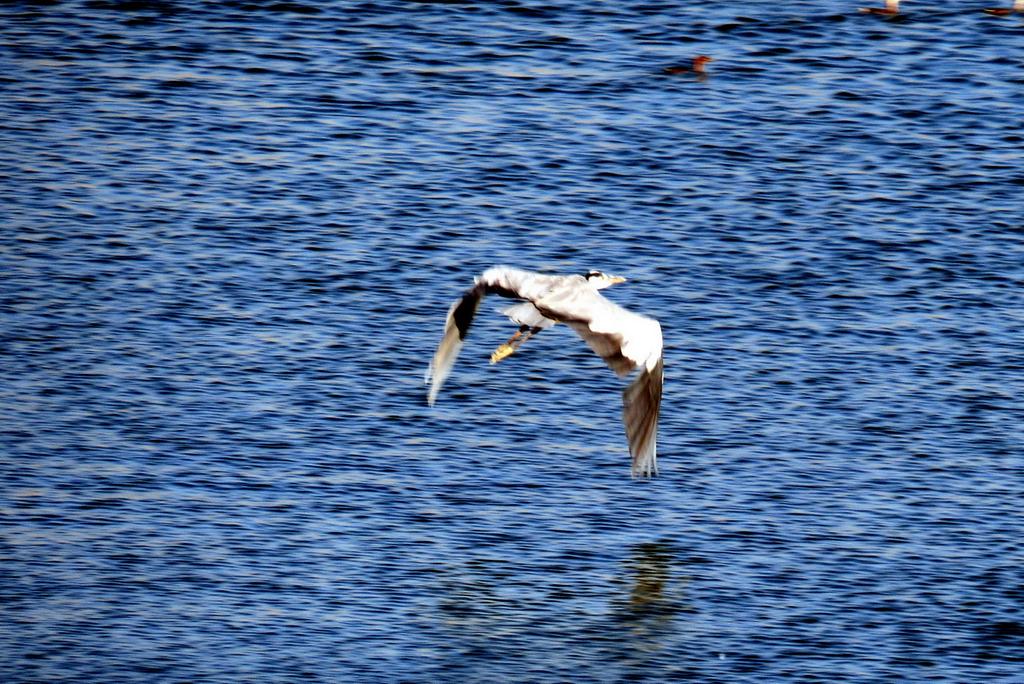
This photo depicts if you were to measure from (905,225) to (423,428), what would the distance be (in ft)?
17.1

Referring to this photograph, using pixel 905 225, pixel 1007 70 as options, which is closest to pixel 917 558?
pixel 905 225

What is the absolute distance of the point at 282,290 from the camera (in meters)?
15.0

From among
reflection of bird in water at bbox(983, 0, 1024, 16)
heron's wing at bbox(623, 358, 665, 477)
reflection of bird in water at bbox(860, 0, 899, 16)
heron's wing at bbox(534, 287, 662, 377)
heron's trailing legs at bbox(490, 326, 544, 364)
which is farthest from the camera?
reflection of bird in water at bbox(983, 0, 1024, 16)

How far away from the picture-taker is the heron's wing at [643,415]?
35.2 ft

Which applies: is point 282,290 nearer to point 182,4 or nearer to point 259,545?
point 259,545

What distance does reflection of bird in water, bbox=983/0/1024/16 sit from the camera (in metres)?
20.3

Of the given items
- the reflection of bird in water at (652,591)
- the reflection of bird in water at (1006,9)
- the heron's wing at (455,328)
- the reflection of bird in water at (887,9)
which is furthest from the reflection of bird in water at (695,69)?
the reflection of bird in water at (652,591)

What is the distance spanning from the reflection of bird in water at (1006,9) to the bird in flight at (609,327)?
1066cm

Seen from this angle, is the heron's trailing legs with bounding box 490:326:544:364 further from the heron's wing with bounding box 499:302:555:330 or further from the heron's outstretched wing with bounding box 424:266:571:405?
the heron's outstretched wing with bounding box 424:266:571:405

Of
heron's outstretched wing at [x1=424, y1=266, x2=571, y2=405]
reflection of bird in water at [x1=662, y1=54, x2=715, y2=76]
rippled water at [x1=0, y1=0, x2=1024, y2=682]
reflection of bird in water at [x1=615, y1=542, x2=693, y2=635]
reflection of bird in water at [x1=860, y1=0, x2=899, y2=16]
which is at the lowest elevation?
reflection of bird in water at [x1=615, y1=542, x2=693, y2=635]

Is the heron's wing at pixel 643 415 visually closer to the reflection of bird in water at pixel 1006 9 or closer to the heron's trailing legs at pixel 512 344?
the heron's trailing legs at pixel 512 344

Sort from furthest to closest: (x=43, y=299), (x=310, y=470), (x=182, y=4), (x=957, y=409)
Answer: (x=182, y=4)
(x=43, y=299)
(x=957, y=409)
(x=310, y=470)

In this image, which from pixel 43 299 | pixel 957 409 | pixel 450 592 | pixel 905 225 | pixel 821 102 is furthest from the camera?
pixel 821 102

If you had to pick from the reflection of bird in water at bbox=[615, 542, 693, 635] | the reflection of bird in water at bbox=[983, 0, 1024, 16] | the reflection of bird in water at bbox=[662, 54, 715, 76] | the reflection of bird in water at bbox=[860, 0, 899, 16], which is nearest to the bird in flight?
the reflection of bird in water at bbox=[615, 542, 693, 635]
